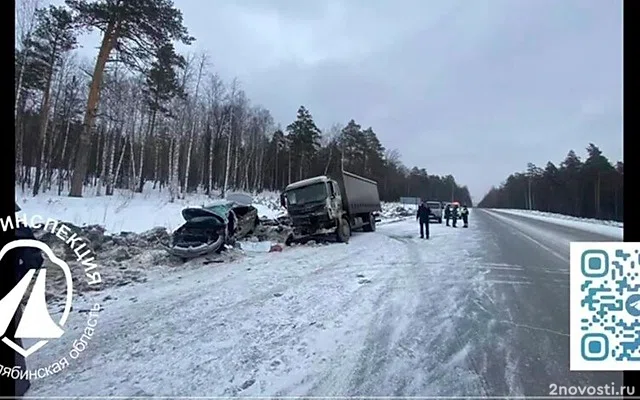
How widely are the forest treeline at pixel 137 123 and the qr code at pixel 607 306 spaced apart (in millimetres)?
4359

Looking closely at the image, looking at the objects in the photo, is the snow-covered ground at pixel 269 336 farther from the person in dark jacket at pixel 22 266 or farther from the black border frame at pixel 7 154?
the black border frame at pixel 7 154

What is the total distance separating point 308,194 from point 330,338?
9777 mm

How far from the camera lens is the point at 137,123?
30.4 meters

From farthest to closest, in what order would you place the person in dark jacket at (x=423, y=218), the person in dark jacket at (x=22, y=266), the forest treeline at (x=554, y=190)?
the person in dark jacket at (x=423, y=218) → the forest treeline at (x=554, y=190) → the person in dark jacket at (x=22, y=266)

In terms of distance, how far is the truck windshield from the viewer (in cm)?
1307

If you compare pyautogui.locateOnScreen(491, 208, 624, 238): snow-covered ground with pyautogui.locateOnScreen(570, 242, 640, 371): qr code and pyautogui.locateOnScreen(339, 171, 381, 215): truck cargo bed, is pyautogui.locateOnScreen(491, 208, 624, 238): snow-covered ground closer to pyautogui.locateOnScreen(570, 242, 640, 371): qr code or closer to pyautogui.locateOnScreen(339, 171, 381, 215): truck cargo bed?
pyautogui.locateOnScreen(570, 242, 640, 371): qr code

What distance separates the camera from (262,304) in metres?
5.05

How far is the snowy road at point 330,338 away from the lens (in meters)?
2.72

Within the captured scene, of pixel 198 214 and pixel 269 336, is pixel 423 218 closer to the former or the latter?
pixel 198 214

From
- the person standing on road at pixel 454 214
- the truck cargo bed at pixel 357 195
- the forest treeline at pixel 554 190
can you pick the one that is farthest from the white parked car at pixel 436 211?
the truck cargo bed at pixel 357 195

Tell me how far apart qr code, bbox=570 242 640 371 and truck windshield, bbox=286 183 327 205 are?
35.0 ft

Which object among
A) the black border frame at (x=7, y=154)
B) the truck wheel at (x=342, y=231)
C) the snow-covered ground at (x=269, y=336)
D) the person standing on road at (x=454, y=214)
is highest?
the black border frame at (x=7, y=154)

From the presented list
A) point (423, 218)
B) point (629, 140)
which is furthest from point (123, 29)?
point (629, 140)

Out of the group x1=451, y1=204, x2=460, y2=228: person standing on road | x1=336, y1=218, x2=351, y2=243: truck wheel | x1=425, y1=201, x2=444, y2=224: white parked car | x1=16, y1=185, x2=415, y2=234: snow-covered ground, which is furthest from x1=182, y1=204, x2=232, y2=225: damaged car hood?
x1=425, y1=201, x2=444, y2=224: white parked car
